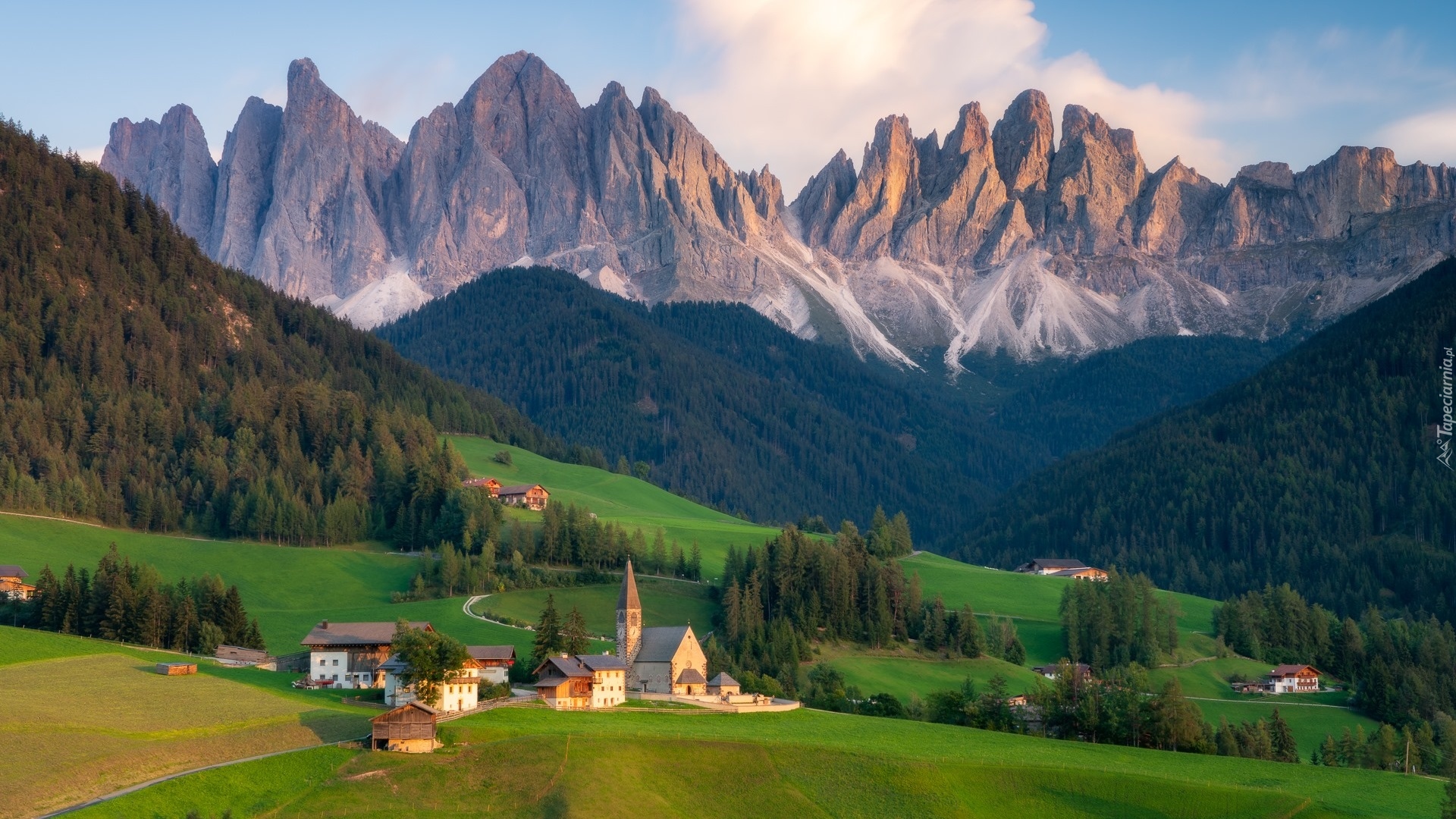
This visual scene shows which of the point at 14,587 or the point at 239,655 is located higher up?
the point at 14,587

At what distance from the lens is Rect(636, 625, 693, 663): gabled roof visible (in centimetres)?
11450

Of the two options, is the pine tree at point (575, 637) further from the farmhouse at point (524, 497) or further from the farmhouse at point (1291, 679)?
the farmhouse at point (524, 497)

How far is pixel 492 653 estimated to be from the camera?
363 feet

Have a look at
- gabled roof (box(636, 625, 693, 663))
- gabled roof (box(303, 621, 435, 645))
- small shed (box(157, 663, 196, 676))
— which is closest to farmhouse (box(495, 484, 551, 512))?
gabled roof (box(636, 625, 693, 663))

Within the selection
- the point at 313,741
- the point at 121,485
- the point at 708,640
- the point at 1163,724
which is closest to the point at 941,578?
the point at 708,640

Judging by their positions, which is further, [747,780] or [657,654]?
[657,654]

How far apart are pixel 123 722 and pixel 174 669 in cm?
1959

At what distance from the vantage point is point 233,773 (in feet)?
258

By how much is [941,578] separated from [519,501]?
50458 millimetres

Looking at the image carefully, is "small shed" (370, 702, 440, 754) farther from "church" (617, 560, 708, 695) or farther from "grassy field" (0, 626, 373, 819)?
"church" (617, 560, 708, 695)

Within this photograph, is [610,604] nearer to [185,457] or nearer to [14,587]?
[14,587]

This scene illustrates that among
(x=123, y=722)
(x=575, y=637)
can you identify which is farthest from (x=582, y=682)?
(x=123, y=722)

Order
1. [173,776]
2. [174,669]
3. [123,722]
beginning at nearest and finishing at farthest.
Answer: [173,776] → [123,722] → [174,669]

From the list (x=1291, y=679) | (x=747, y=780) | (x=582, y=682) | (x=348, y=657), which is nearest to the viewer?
(x=747, y=780)
